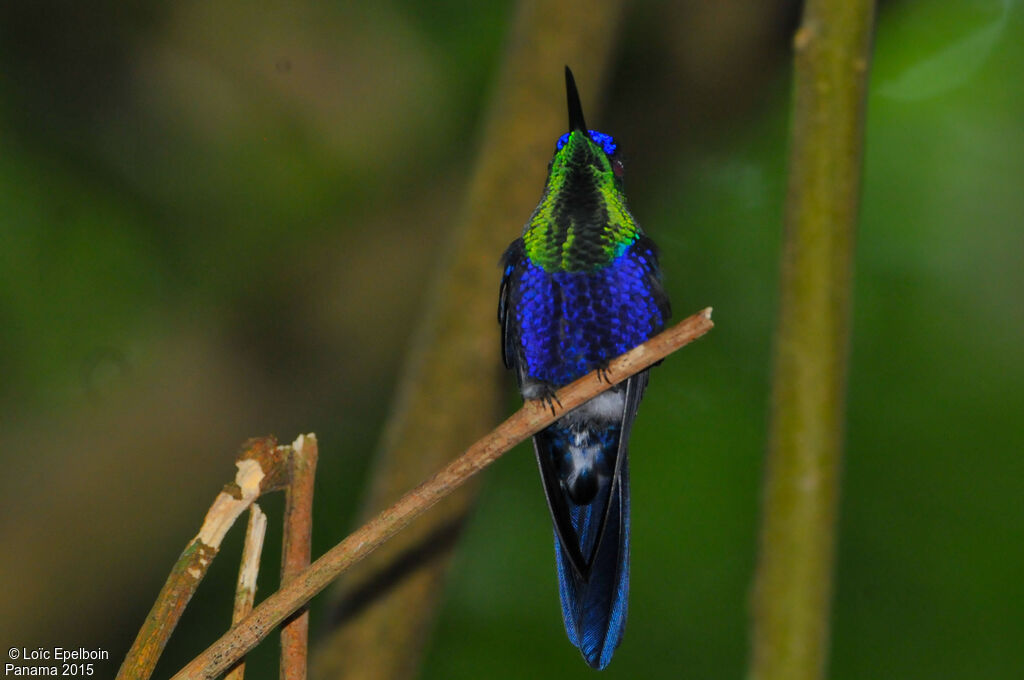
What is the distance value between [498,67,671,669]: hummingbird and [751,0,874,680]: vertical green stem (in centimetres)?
43

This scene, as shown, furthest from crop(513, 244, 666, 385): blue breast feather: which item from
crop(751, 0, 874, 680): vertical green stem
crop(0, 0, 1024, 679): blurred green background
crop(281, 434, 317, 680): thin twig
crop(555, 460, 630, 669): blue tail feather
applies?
crop(281, 434, 317, 680): thin twig

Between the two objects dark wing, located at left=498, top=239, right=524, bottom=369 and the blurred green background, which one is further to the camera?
the blurred green background

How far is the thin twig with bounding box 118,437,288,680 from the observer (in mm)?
1385

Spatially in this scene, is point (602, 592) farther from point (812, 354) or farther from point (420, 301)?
point (420, 301)

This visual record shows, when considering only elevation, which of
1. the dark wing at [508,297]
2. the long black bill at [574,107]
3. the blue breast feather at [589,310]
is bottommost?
the blue breast feather at [589,310]

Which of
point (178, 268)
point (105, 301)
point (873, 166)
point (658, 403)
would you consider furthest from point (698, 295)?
point (105, 301)

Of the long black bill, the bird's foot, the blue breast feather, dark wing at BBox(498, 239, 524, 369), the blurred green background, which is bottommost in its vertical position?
the bird's foot

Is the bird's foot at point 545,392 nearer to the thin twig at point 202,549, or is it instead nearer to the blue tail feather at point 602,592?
the blue tail feather at point 602,592

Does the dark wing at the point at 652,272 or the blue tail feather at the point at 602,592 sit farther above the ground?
the dark wing at the point at 652,272

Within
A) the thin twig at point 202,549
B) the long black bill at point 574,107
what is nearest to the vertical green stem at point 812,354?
the long black bill at point 574,107

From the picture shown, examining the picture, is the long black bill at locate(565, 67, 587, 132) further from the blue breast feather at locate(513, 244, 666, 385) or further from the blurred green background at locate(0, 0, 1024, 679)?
the blurred green background at locate(0, 0, 1024, 679)

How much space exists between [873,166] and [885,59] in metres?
0.65

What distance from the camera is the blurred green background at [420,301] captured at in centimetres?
432

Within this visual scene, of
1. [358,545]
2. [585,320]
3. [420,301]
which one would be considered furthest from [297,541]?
[420,301]
